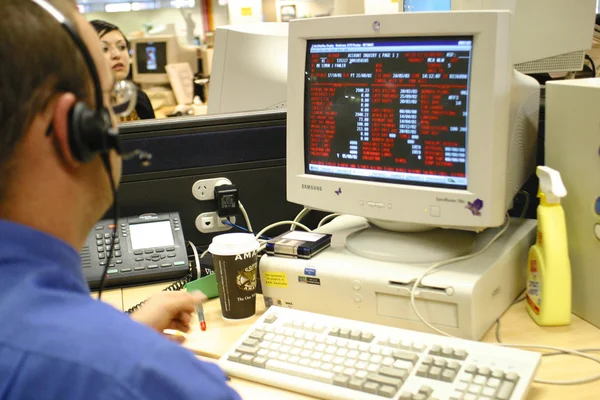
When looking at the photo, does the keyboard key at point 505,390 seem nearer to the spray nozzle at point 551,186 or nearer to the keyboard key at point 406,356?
the keyboard key at point 406,356

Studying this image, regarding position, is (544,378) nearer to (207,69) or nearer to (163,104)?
(163,104)

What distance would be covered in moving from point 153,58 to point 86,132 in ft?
17.3

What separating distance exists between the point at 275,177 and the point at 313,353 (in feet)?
2.25

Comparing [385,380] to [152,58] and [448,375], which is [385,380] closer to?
[448,375]

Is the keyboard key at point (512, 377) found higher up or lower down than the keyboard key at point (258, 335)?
higher up

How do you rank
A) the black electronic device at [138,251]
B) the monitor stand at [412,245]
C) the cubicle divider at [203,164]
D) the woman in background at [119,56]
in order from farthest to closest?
1. the woman in background at [119,56]
2. the cubicle divider at [203,164]
3. the black electronic device at [138,251]
4. the monitor stand at [412,245]

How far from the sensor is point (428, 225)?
1.33m

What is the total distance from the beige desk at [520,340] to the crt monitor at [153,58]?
4384 mm

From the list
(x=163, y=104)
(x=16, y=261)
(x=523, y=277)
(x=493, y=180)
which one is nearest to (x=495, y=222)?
(x=493, y=180)

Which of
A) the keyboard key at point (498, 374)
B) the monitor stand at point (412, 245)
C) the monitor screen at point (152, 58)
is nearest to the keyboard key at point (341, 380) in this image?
the keyboard key at point (498, 374)

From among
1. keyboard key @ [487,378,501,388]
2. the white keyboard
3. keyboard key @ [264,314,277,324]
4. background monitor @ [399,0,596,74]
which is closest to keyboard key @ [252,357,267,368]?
the white keyboard

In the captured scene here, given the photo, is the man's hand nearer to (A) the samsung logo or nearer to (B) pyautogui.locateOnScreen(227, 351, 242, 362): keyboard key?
(B) pyautogui.locateOnScreen(227, 351, 242, 362): keyboard key

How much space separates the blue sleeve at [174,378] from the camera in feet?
A: 1.99

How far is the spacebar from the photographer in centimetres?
105
